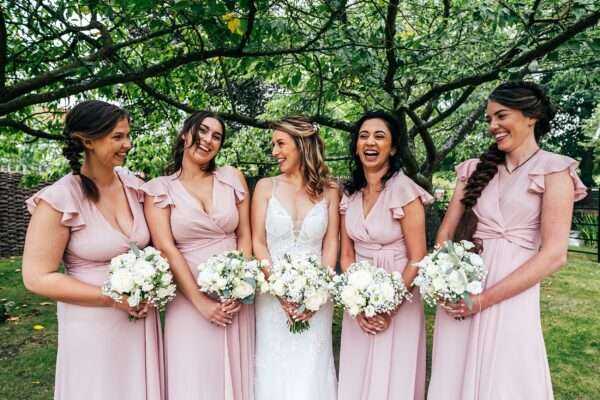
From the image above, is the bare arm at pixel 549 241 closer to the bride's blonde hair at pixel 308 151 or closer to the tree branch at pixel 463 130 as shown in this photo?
the bride's blonde hair at pixel 308 151

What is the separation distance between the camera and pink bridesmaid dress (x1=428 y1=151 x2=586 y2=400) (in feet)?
9.37

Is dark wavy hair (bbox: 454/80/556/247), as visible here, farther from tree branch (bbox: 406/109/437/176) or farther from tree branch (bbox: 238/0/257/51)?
tree branch (bbox: 406/109/437/176)

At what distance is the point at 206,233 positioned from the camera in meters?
3.46

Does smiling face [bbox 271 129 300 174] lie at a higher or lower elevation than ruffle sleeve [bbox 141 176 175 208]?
higher

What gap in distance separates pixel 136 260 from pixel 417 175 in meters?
3.32

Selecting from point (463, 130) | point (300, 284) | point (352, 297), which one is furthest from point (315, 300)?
point (463, 130)

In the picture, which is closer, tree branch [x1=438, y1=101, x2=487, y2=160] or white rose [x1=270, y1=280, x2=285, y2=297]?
white rose [x1=270, y1=280, x2=285, y2=297]

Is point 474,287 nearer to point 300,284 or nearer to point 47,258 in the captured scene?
point 300,284

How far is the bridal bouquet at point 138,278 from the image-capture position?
2.77 metres

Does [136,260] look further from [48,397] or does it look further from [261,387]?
[48,397]

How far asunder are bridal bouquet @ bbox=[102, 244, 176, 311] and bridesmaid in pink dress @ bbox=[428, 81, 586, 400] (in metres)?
1.81

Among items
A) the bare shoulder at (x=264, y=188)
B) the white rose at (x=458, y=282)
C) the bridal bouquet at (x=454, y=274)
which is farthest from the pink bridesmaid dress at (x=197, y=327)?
the white rose at (x=458, y=282)

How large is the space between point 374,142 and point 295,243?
1017 mm

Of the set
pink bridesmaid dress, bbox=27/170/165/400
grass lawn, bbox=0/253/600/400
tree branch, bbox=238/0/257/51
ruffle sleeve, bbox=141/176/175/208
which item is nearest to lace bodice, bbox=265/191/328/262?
ruffle sleeve, bbox=141/176/175/208
